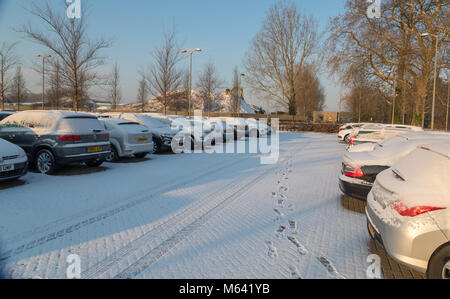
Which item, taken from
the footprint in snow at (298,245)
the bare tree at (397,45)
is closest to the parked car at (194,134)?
the footprint in snow at (298,245)

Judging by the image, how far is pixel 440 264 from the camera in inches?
110

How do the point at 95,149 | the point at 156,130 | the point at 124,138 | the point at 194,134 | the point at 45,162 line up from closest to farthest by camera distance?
the point at 45,162
the point at 95,149
the point at 124,138
the point at 156,130
the point at 194,134

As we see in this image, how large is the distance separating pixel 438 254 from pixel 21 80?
38.1m

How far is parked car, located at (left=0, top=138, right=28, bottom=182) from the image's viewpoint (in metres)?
6.36

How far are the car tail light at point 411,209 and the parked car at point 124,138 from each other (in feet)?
28.1

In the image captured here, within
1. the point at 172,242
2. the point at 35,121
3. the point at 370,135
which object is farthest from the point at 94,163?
the point at 370,135

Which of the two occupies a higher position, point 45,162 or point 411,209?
point 411,209

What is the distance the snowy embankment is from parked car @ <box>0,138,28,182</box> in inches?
11.2

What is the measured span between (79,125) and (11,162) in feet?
6.48

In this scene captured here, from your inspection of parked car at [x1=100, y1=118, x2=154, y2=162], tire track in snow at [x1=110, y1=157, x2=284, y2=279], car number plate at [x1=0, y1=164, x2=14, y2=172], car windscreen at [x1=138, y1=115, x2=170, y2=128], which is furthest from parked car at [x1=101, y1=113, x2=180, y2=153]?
tire track in snow at [x1=110, y1=157, x2=284, y2=279]

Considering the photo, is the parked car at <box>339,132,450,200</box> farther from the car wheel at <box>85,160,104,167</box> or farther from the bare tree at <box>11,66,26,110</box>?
the bare tree at <box>11,66,26,110</box>

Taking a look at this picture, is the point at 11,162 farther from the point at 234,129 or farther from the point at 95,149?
the point at 234,129

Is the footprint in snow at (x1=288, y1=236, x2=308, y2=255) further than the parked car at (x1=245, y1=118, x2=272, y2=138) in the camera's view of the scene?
No

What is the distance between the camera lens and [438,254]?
9.13 feet
